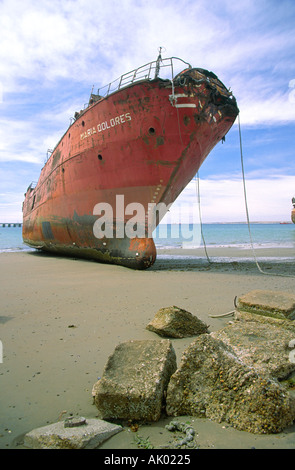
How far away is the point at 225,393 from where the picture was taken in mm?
1885

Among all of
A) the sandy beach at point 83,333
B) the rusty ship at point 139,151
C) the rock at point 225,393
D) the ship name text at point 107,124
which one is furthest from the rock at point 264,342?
A: the ship name text at point 107,124

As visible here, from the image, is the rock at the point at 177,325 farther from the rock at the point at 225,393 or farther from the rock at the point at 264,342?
the rock at the point at 225,393

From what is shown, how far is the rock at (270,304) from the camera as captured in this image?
330cm

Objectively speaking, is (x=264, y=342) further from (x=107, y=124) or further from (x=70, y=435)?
(x=107, y=124)

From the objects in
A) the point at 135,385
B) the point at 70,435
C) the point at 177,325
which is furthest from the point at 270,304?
the point at 70,435

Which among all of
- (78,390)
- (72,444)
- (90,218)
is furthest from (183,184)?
(72,444)

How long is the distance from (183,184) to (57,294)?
5620mm

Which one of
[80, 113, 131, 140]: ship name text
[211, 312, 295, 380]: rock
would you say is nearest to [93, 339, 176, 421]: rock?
[211, 312, 295, 380]: rock

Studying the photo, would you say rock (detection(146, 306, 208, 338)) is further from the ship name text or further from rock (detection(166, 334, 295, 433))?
the ship name text

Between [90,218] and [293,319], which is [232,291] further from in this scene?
[90,218]

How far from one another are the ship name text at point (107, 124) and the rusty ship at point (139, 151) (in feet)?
0.04

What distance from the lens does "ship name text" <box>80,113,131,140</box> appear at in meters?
8.71

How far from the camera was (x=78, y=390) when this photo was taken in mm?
2236

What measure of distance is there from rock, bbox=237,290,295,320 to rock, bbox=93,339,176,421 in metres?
1.64
